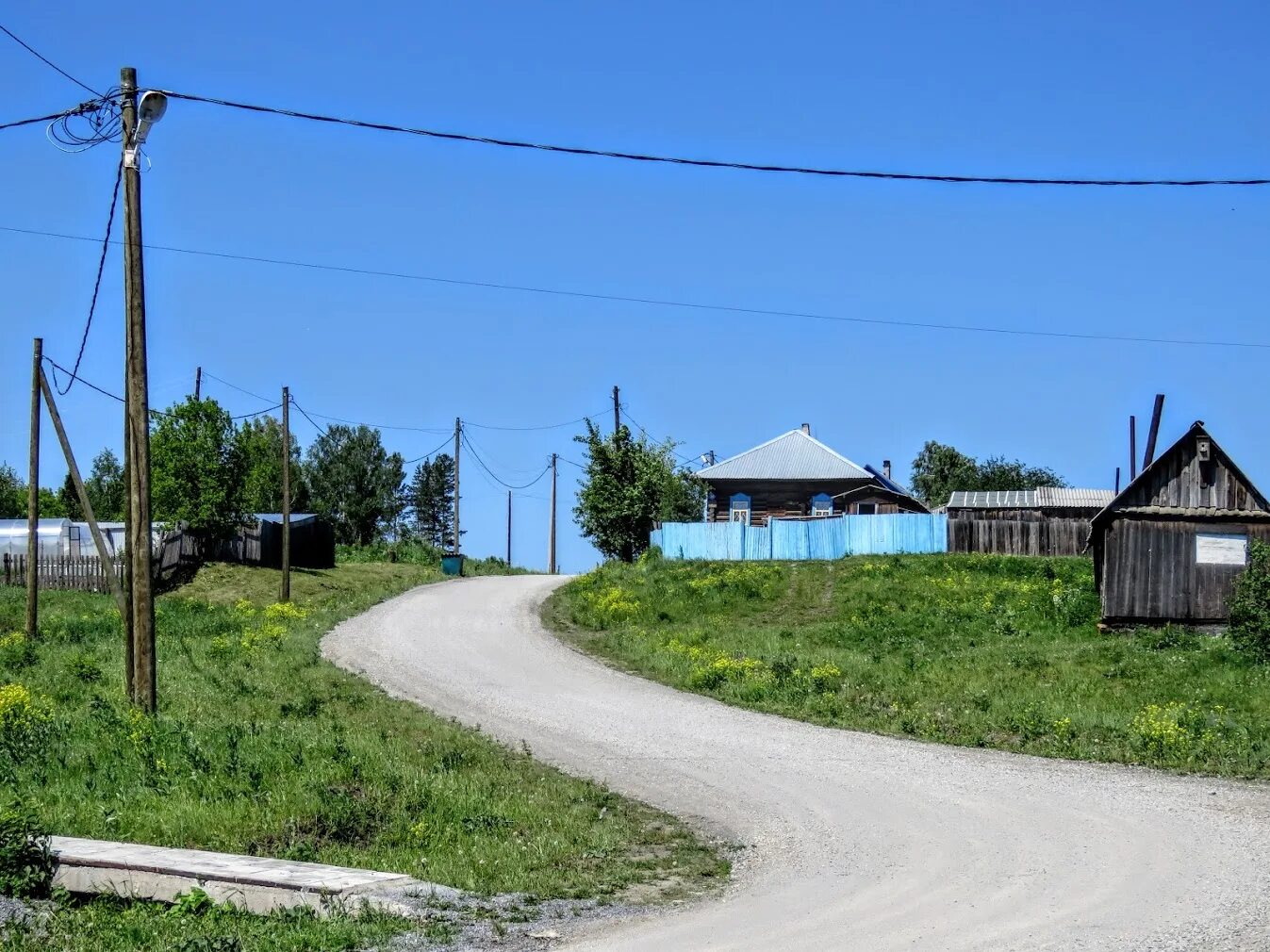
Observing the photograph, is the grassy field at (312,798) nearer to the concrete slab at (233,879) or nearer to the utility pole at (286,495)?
the concrete slab at (233,879)

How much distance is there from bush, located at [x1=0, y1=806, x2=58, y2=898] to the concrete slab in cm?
12

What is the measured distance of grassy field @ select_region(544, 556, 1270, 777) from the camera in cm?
1886

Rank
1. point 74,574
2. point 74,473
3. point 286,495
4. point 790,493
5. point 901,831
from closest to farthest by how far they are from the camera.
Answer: point 901,831 < point 74,473 < point 286,495 < point 74,574 < point 790,493

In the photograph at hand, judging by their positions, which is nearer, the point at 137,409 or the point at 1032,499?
the point at 137,409

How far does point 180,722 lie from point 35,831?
682cm

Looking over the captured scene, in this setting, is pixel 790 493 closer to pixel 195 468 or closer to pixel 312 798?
pixel 195 468

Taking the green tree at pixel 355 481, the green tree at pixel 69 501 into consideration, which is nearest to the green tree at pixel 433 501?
the green tree at pixel 355 481

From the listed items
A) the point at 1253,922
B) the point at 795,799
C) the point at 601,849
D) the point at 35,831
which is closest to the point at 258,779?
the point at 35,831

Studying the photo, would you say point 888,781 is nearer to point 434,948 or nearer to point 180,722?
point 434,948

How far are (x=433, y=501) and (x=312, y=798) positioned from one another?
395ft

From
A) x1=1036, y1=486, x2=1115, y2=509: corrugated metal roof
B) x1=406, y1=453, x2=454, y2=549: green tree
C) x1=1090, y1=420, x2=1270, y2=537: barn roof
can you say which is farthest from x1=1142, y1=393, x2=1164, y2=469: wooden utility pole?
x1=406, y1=453, x2=454, y2=549: green tree

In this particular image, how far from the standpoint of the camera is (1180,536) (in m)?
32.8

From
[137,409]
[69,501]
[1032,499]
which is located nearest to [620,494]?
[1032,499]

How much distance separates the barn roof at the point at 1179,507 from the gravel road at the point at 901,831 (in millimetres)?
14580
